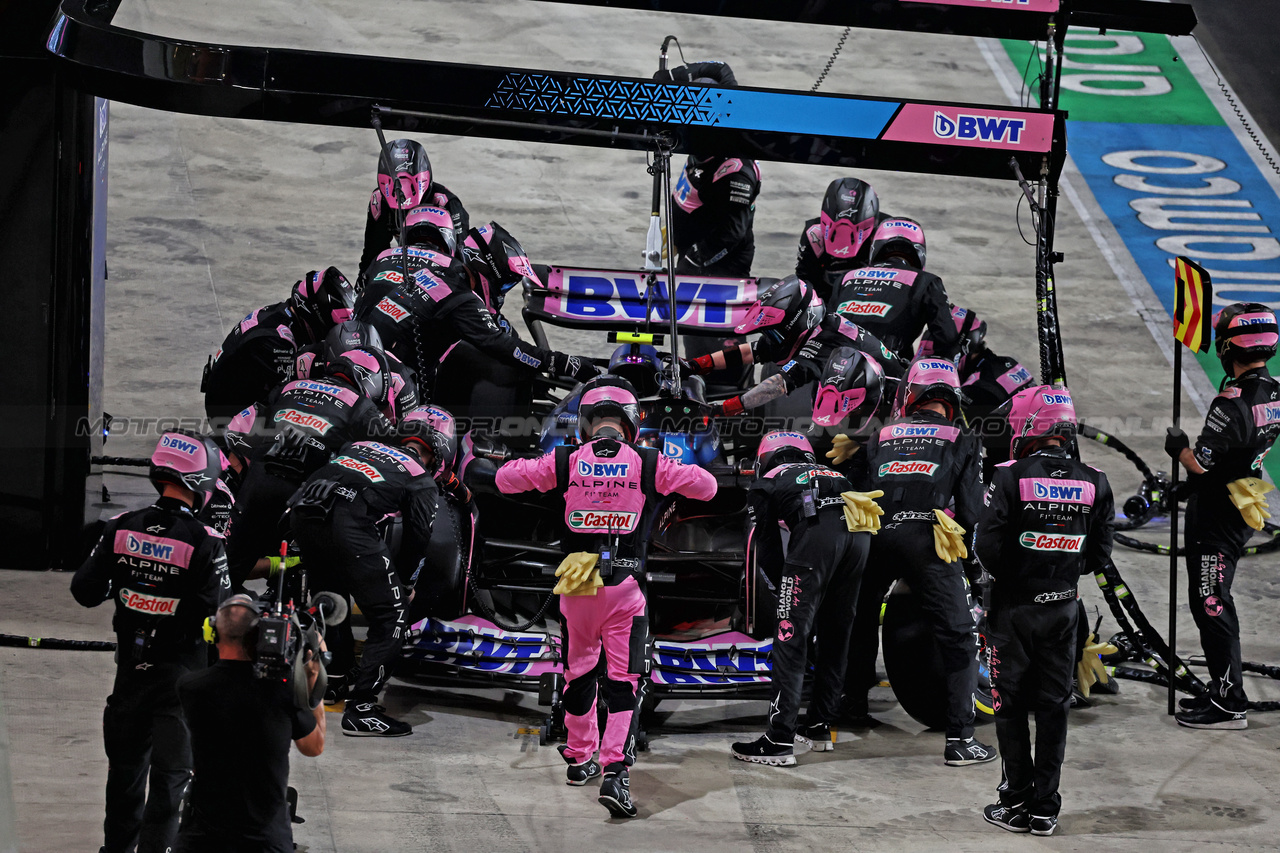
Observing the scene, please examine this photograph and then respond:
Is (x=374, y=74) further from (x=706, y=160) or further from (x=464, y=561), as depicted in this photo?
(x=706, y=160)

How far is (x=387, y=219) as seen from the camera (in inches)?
473

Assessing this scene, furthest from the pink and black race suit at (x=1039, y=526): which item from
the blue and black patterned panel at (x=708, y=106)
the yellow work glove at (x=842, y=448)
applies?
the blue and black patterned panel at (x=708, y=106)

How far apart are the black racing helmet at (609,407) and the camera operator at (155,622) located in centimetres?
191

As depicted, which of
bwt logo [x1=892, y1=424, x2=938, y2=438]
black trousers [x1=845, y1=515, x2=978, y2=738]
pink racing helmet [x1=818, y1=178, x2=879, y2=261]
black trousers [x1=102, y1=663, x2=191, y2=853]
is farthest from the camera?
pink racing helmet [x1=818, y1=178, x2=879, y2=261]

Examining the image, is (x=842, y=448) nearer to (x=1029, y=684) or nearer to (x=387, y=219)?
(x=1029, y=684)

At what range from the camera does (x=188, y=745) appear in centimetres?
698

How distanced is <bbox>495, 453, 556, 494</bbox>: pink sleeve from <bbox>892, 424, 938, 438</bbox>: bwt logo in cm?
184

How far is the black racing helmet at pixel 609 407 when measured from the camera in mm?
8414

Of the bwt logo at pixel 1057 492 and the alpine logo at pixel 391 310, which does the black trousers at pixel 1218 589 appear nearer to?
the bwt logo at pixel 1057 492

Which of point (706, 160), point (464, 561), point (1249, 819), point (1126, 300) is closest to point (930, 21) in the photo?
point (706, 160)

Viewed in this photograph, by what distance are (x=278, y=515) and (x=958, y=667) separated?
3707 mm

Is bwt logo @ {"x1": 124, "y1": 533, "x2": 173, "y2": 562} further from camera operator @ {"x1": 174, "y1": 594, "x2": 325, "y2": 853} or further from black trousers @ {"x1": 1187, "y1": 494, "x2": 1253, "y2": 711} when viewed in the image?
black trousers @ {"x1": 1187, "y1": 494, "x2": 1253, "y2": 711}

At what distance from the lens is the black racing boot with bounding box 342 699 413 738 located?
855 centimetres

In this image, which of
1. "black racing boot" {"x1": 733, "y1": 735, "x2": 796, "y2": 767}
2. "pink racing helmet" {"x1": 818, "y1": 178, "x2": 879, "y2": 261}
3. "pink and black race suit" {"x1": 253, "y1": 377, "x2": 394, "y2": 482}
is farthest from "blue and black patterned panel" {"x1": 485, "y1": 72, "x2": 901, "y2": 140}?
"black racing boot" {"x1": 733, "y1": 735, "x2": 796, "y2": 767}
